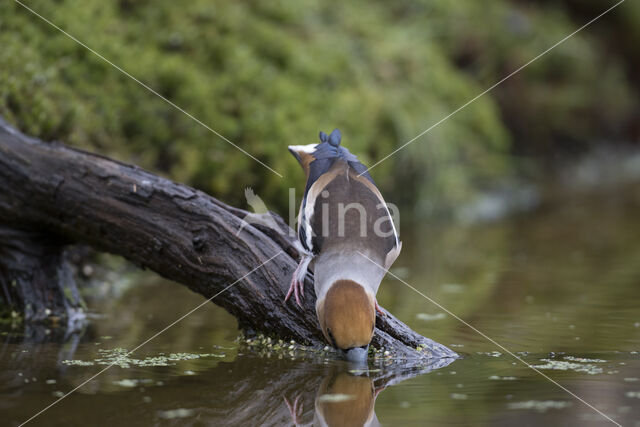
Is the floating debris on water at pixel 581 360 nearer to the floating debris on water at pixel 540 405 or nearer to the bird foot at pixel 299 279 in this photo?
the floating debris on water at pixel 540 405

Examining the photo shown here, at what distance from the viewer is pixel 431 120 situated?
10.6 m

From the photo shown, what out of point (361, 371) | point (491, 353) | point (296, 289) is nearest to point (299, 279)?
point (296, 289)

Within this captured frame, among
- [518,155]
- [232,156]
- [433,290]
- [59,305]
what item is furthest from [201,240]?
[518,155]

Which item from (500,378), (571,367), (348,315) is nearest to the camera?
(348,315)

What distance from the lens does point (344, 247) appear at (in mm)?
3631

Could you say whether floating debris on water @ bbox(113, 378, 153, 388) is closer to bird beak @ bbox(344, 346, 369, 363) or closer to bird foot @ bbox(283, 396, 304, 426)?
bird foot @ bbox(283, 396, 304, 426)

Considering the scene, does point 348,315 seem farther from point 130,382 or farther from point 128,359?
point 128,359

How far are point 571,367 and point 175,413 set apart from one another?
6.00 ft

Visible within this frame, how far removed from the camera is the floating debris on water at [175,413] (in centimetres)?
289

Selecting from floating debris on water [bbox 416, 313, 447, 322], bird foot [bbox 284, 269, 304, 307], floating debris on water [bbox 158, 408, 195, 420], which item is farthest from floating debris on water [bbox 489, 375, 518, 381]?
floating debris on water [bbox 416, 313, 447, 322]

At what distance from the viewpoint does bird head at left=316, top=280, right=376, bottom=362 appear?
3262 mm

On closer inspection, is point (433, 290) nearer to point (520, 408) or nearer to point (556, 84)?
point (520, 408)

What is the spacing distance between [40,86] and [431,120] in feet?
19.6

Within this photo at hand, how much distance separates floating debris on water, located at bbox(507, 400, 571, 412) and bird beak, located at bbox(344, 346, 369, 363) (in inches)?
27.8
